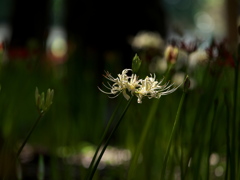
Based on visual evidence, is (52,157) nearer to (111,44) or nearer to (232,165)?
(232,165)

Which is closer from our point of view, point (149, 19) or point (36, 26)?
point (149, 19)

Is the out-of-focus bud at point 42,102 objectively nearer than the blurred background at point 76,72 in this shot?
Yes

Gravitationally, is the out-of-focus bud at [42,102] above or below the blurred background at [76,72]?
below

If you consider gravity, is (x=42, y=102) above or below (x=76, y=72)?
below

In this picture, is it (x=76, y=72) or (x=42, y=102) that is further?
(x=76, y=72)

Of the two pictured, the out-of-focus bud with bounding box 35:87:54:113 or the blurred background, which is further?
the blurred background

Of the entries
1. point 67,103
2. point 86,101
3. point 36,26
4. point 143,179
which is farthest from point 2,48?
point 36,26

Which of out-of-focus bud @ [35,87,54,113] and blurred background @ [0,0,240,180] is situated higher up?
blurred background @ [0,0,240,180]

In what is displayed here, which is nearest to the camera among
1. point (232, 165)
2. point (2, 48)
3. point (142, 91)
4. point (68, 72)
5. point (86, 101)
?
point (142, 91)
